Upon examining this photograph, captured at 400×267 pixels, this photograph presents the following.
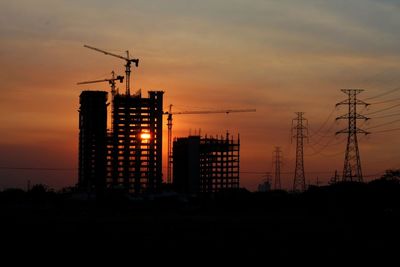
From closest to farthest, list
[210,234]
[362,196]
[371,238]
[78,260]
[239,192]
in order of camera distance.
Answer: [78,260]
[371,238]
[210,234]
[362,196]
[239,192]

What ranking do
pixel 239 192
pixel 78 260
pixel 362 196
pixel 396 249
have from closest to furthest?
pixel 78 260, pixel 396 249, pixel 362 196, pixel 239 192

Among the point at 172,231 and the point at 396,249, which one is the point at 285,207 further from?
the point at 396,249

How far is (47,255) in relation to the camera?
180 ft

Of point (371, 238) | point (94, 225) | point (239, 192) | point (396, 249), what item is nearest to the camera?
point (396, 249)

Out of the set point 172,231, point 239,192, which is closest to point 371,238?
point 172,231

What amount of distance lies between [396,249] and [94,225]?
37.9m

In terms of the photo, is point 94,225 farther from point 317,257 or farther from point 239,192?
point 239,192

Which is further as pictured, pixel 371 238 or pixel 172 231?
pixel 172 231

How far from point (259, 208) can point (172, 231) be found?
61611 mm

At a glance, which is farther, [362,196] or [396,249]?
[362,196]

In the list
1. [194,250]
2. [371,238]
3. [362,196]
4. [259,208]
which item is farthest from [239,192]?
[194,250]

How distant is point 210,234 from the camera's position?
244 feet

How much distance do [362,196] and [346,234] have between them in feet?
173

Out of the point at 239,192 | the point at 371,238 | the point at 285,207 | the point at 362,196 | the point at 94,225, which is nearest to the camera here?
the point at 371,238
